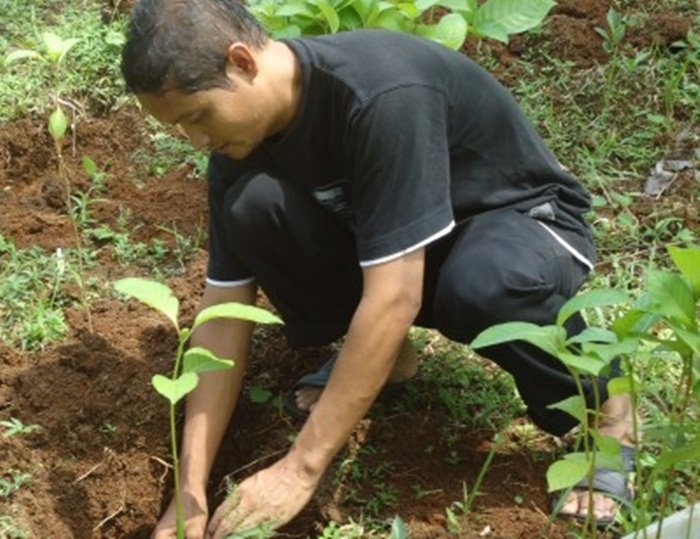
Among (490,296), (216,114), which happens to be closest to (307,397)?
(490,296)

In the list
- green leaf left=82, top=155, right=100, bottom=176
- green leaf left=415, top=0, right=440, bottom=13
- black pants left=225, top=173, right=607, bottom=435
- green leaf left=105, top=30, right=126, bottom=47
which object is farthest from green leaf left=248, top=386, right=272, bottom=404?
green leaf left=105, top=30, right=126, bottom=47

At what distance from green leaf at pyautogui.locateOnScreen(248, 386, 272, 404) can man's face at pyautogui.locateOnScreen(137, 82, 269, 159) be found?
0.70m

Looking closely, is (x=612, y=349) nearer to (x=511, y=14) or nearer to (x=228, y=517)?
(x=228, y=517)

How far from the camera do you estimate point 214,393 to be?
104 inches

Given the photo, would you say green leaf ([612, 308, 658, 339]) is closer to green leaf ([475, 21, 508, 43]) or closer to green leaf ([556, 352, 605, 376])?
green leaf ([556, 352, 605, 376])

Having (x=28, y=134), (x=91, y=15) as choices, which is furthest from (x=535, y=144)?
(x=91, y=15)

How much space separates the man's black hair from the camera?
7.31 feet

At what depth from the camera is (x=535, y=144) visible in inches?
104

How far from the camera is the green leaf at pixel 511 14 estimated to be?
335 centimetres

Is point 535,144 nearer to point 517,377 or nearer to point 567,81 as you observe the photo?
point 517,377

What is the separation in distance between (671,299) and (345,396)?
716 millimetres

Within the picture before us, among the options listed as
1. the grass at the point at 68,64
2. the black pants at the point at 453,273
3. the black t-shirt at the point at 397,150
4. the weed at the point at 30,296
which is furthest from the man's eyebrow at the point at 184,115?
the grass at the point at 68,64

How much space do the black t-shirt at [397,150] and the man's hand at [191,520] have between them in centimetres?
44

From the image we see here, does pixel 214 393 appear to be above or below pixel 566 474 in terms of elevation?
below
